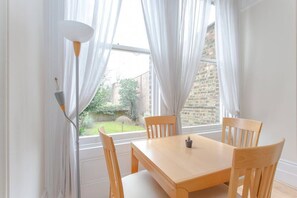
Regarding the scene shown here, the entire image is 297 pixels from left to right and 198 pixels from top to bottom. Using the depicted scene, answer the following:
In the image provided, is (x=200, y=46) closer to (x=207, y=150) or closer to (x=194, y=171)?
(x=207, y=150)

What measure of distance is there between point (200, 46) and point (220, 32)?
57 centimetres

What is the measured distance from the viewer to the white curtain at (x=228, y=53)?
2.59 meters

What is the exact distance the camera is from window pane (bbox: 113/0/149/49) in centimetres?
208

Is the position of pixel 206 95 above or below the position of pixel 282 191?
above

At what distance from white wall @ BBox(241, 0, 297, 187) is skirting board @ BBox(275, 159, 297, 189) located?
0.01m

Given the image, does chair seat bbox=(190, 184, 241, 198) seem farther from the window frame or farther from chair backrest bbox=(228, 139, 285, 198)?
the window frame

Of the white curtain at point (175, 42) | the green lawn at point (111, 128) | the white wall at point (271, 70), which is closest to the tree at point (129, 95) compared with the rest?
the green lawn at point (111, 128)

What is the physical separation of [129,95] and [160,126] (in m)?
0.58

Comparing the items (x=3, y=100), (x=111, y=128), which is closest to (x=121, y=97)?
(x=111, y=128)

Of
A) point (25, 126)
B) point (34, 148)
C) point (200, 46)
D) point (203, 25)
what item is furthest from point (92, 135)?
point (203, 25)

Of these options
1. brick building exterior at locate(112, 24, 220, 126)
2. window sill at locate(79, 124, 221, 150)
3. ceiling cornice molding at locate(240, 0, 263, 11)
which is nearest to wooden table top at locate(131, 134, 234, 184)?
window sill at locate(79, 124, 221, 150)

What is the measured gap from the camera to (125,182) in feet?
4.41

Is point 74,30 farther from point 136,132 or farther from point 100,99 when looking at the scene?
point 136,132

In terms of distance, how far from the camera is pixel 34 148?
1325mm
